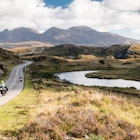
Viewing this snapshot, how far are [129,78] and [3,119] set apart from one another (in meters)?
104

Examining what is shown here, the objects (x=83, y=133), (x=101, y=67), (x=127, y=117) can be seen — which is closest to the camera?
(x=83, y=133)

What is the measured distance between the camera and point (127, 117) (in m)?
25.6

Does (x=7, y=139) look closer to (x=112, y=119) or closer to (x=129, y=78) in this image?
(x=112, y=119)

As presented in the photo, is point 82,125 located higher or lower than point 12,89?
higher

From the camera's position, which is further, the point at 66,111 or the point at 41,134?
the point at 66,111

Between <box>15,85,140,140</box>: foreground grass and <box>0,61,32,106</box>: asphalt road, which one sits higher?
<box>15,85,140,140</box>: foreground grass

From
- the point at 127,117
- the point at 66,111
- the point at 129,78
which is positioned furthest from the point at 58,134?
the point at 129,78

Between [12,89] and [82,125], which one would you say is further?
[12,89]

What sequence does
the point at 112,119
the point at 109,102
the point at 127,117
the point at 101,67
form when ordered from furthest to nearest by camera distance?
the point at 101,67
the point at 109,102
the point at 127,117
the point at 112,119

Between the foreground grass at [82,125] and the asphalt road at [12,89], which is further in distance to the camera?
the asphalt road at [12,89]

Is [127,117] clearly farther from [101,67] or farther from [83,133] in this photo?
[101,67]

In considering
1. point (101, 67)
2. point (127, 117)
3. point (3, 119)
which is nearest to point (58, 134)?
point (3, 119)

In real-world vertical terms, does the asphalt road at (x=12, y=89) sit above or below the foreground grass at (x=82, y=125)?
below

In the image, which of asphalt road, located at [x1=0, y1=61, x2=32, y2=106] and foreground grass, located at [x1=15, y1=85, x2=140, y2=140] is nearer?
foreground grass, located at [x1=15, y1=85, x2=140, y2=140]
